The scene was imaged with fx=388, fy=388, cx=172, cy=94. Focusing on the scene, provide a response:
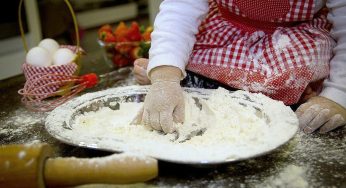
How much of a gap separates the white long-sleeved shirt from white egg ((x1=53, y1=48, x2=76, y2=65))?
1.14ft

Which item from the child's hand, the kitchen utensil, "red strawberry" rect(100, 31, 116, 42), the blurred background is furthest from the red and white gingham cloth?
the blurred background

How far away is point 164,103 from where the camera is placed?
82cm

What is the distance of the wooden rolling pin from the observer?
54cm

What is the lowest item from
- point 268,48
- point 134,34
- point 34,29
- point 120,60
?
point 34,29

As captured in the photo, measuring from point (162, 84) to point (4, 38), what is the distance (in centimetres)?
200

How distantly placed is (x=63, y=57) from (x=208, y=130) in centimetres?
60

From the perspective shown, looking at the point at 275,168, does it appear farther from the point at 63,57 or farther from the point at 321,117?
the point at 63,57

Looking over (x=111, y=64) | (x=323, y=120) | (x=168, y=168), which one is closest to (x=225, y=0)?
(x=323, y=120)

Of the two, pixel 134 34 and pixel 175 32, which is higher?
pixel 175 32

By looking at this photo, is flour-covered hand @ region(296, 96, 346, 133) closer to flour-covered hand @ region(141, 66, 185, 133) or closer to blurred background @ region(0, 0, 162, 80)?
flour-covered hand @ region(141, 66, 185, 133)

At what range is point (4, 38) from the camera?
2520 millimetres

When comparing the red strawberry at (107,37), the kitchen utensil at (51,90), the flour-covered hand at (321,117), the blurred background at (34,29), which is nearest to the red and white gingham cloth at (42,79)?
the kitchen utensil at (51,90)

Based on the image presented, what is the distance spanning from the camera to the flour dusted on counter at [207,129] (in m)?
0.64

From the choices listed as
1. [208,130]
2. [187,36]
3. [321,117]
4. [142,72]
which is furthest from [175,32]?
[321,117]
